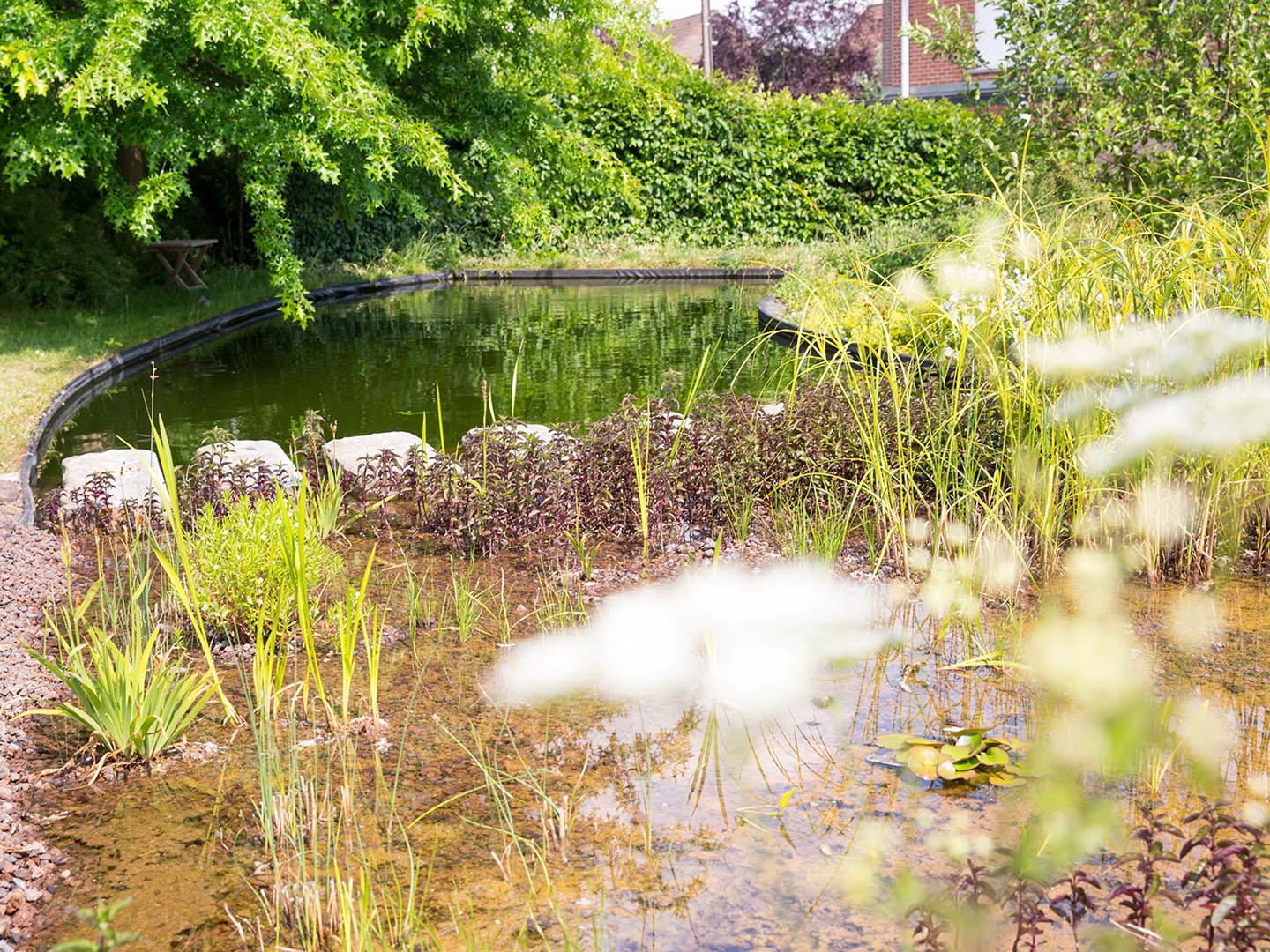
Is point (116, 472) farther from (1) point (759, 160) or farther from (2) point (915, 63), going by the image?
(2) point (915, 63)

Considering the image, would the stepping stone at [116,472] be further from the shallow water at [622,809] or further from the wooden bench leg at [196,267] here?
the wooden bench leg at [196,267]

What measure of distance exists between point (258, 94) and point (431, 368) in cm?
271

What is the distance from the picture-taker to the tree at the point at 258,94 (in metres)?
8.31

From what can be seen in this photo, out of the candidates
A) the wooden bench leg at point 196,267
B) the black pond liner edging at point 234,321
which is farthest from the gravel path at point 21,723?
the wooden bench leg at point 196,267

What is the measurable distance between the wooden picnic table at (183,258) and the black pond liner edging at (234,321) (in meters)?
0.90

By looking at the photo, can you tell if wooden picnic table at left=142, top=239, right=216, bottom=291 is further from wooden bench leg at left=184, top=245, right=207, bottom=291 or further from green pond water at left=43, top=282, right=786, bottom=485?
green pond water at left=43, top=282, right=786, bottom=485

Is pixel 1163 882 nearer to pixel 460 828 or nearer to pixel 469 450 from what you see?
pixel 460 828

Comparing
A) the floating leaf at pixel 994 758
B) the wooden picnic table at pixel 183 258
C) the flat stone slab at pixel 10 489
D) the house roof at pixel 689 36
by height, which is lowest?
the floating leaf at pixel 994 758

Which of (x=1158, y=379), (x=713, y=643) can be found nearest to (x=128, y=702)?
(x=713, y=643)

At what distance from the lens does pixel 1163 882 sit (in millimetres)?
2176

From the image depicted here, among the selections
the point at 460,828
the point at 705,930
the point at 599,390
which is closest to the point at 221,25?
the point at 599,390

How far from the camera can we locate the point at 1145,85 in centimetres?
829

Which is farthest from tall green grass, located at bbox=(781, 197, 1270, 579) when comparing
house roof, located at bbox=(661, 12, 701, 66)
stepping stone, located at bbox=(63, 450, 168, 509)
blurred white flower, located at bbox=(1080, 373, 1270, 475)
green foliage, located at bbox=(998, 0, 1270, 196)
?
house roof, located at bbox=(661, 12, 701, 66)

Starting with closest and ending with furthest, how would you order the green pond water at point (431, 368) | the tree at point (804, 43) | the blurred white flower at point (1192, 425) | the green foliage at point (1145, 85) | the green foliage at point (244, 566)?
the blurred white flower at point (1192, 425), the green foliage at point (244, 566), the green pond water at point (431, 368), the green foliage at point (1145, 85), the tree at point (804, 43)
